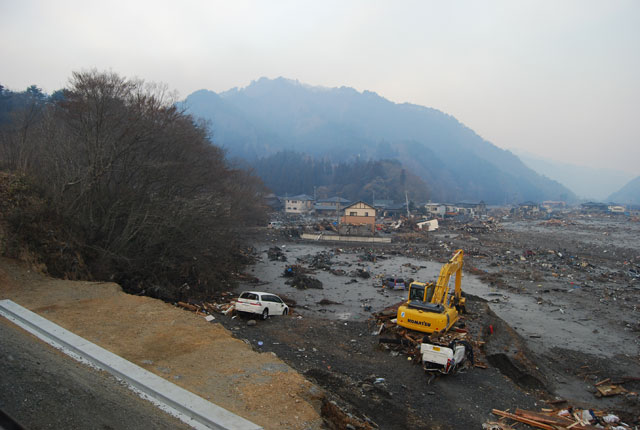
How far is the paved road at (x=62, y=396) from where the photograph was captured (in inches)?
165

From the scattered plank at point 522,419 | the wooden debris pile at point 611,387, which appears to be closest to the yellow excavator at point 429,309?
the scattered plank at point 522,419

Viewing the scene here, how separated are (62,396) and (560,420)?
862 cm

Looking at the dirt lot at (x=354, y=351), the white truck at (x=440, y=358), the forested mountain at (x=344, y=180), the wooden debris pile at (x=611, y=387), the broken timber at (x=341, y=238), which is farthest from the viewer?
the forested mountain at (x=344, y=180)

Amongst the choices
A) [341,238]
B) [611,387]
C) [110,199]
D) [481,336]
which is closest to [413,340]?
[481,336]

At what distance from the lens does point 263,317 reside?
1291 cm

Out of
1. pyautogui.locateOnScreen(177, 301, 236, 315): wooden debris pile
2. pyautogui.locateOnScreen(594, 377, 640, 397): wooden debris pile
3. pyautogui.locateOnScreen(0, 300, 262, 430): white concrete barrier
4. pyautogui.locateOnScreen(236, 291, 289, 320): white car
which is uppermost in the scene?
pyautogui.locateOnScreen(0, 300, 262, 430): white concrete barrier

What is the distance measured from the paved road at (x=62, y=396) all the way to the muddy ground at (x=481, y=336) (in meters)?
3.89

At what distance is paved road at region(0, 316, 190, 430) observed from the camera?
4.18 metres

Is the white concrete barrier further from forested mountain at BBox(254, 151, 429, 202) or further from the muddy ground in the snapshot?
forested mountain at BBox(254, 151, 429, 202)

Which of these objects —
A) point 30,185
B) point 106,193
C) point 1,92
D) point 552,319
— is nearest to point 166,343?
point 30,185

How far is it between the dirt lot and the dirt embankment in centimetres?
3

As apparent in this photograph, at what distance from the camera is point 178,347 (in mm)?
7672

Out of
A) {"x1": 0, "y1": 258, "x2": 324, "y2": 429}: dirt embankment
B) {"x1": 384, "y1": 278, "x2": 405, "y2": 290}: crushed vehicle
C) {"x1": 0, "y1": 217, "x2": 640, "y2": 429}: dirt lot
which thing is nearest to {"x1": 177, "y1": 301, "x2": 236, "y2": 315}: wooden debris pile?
{"x1": 0, "y1": 217, "x2": 640, "y2": 429}: dirt lot

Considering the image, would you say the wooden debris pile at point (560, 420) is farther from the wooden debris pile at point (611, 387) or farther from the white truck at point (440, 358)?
the wooden debris pile at point (611, 387)
